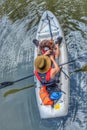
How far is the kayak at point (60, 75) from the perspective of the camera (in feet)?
27.8

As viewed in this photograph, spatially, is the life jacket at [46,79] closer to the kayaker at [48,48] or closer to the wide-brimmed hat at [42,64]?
the wide-brimmed hat at [42,64]

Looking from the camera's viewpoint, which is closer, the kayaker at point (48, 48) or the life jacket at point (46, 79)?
the life jacket at point (46, 79)

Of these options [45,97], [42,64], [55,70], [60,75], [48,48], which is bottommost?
[45,97]

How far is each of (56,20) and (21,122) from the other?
305cm

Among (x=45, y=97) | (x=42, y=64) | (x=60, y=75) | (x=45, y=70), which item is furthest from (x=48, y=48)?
(x=45, y=97)

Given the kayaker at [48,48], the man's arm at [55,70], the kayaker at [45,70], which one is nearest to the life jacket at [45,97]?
the kayaker at [45,70]

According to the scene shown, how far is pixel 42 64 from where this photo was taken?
26.8ft

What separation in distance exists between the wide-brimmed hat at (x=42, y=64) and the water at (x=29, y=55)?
1.23m

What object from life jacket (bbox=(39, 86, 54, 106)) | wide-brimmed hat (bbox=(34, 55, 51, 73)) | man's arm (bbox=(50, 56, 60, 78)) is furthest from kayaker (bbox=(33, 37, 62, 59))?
life jacket (bbox=(39, 86, 54, 106))

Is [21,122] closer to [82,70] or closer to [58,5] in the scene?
[82,70]

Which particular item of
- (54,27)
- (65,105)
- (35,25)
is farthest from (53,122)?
(35,25)

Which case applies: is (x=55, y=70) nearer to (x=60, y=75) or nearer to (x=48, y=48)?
(x=60, y=75)

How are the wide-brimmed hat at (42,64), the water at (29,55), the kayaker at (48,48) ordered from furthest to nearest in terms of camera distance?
1. the kayaker at (48,48)
2. the water at (29,55)
3. the wide-brimmed hat at (42,64)

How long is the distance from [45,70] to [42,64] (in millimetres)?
243
